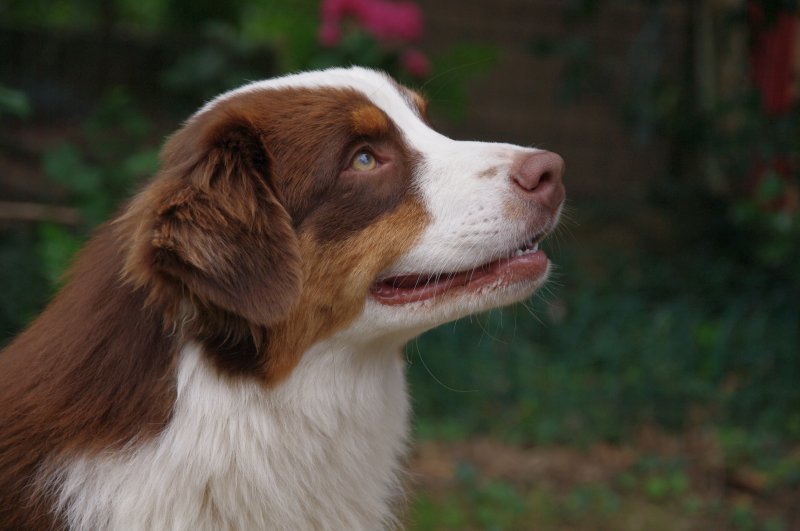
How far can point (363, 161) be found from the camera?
118 inches

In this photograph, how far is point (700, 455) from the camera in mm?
5812

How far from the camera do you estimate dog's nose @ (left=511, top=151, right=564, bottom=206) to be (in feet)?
9.58

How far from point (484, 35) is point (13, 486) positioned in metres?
6.49

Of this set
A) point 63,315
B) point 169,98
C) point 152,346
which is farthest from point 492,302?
point 169,98

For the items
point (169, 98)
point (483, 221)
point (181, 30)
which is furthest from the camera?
point (181, 30)

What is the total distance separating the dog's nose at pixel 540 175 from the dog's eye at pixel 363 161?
1.36ft

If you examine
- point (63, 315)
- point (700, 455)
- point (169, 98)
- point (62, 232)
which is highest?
point (63, 315)

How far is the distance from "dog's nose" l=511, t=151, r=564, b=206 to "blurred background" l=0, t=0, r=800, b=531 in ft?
6.93

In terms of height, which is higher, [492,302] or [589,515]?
[492,302]

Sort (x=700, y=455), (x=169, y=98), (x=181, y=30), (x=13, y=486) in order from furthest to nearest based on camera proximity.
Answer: (x=181, y=30) → (x=169, y=98) → (x=700, y=455) → (x=13, y=486)

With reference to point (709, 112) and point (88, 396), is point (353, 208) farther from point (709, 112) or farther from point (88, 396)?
point (709, 112)

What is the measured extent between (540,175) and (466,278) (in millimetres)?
367

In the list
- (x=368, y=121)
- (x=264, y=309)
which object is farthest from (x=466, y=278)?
(x=264, y=309)

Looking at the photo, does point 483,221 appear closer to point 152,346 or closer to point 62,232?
point 152,346
